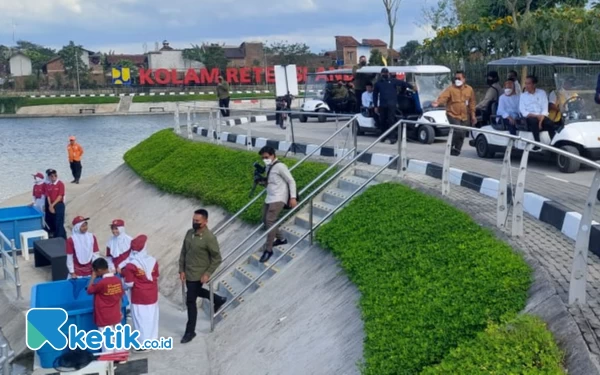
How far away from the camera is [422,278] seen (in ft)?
24.8

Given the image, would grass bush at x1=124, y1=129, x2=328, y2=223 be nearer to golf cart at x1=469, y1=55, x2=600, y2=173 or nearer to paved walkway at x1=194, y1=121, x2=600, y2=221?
paved walkway at x1=194, y1=121, x2=600, y2=221

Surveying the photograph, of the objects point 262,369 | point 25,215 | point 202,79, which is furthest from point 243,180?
point 202,79

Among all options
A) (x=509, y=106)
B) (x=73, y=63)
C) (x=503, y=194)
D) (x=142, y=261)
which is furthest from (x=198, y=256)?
(x=73, y=63)

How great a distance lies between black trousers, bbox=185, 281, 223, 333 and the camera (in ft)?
33.0

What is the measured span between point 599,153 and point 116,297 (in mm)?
8993

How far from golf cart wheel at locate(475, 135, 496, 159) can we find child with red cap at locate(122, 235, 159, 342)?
24.8 feet

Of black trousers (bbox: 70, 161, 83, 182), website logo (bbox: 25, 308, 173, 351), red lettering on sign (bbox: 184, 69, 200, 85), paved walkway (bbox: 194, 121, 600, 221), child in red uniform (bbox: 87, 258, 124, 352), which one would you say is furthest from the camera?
red lettering on sign (bbox: 184, 69, 200, 85)

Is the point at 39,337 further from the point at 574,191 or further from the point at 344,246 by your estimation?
the point at 574,191

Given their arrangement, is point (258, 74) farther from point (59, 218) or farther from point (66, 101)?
point (59, 218)

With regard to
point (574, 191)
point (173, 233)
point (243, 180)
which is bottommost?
point (173, 233)

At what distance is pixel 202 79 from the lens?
80250 millimetres

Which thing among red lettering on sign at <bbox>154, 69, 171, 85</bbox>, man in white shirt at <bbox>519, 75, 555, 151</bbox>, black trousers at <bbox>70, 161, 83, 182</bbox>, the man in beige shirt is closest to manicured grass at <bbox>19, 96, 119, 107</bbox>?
red lettering on sign at <bbox>154, 69, 171, 85</bbox>

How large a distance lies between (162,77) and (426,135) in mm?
66634

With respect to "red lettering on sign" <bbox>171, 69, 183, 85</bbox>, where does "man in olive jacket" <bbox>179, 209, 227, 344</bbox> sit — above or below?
below
